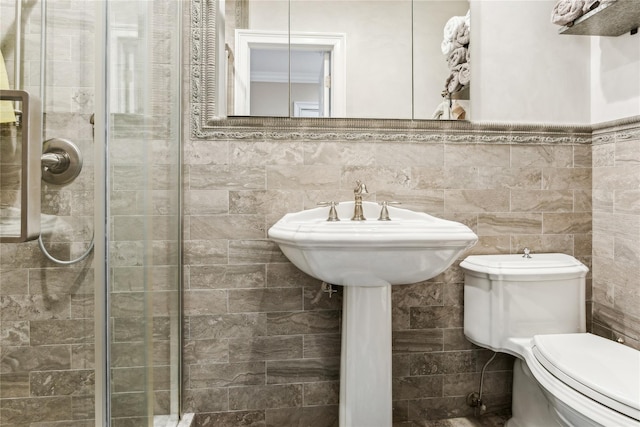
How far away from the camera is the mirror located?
1.53 m

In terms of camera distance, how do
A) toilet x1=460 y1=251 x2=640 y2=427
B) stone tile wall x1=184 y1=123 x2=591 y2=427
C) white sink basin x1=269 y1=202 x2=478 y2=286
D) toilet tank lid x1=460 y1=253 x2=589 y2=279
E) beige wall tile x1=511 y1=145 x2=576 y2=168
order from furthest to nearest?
1. beige wall tile x1=511 y1=145 x2=576 y2=168
2. stone tile wall x1=184 y1=123 x2=591 y2=427
3. toilet tank lid x1=460 y1=253 x2=589 y2=279
4. toilet x1=460 y1=251 x2=640 y2=427
5. white sink basin x1=269 y1=202 x2=478 y2=286

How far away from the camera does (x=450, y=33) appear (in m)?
1.61

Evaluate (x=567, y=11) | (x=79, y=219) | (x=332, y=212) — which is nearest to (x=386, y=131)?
(x=332, y=212)

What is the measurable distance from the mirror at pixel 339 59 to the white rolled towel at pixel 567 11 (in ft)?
1.06

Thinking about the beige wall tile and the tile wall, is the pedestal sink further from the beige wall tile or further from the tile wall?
the beige wall tile

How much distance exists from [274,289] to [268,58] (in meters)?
0.91

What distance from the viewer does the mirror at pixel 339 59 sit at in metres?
1.53

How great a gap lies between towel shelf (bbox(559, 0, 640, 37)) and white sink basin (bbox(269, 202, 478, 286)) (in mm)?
941

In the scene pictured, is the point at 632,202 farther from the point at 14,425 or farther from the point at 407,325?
the point at 14,425

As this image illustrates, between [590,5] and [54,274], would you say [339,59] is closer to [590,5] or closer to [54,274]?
[590,5]

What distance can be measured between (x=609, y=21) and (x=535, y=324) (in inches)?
44.4

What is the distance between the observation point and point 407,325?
62.7 inches

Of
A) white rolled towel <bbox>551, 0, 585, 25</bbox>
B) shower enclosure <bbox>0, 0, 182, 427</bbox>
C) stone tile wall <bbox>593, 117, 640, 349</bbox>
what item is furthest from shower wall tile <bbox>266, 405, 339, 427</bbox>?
white rolled towel <bbox>551, 0, 585, 25</bbox>

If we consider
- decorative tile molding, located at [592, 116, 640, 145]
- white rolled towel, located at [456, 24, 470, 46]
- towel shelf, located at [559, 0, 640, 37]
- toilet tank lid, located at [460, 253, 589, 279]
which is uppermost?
white rolled towel, located at [456, 24, 470, 46]
